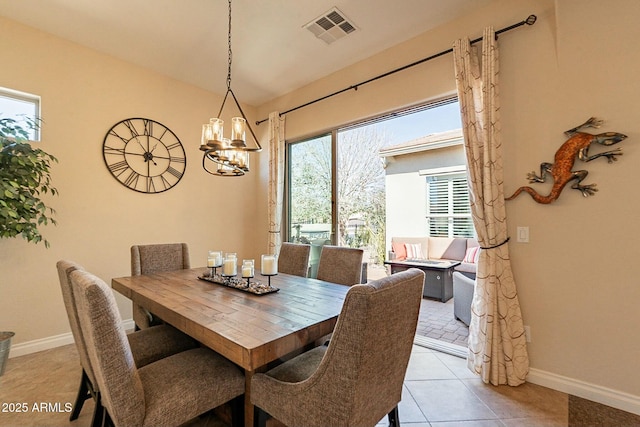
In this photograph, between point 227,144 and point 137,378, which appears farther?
point 227,144

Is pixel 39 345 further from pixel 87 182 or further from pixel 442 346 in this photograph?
pixel 442 346

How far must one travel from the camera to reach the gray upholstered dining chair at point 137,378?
3.45 ft

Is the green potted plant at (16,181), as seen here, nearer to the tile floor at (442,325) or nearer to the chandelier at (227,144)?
the chandelier at (227,144)

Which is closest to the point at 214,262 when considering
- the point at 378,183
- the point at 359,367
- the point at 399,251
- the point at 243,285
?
the point at 243,285

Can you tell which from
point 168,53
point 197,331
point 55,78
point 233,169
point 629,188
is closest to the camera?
point 197,331

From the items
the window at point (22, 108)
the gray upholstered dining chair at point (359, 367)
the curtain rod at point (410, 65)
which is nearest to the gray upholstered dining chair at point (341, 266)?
the gray upholstered dining chair at point (359, 367)

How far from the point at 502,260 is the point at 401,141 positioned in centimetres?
452

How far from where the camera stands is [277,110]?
4.29m

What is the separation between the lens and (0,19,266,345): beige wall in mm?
2646

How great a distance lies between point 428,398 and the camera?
197 centimetres

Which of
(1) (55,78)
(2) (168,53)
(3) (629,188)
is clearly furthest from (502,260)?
(1) (55,78)

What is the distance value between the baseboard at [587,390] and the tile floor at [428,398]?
0.19 feet

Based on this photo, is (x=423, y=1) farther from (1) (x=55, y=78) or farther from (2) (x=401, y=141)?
(2) (x=401, y=141)

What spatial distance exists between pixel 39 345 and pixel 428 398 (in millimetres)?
3496
